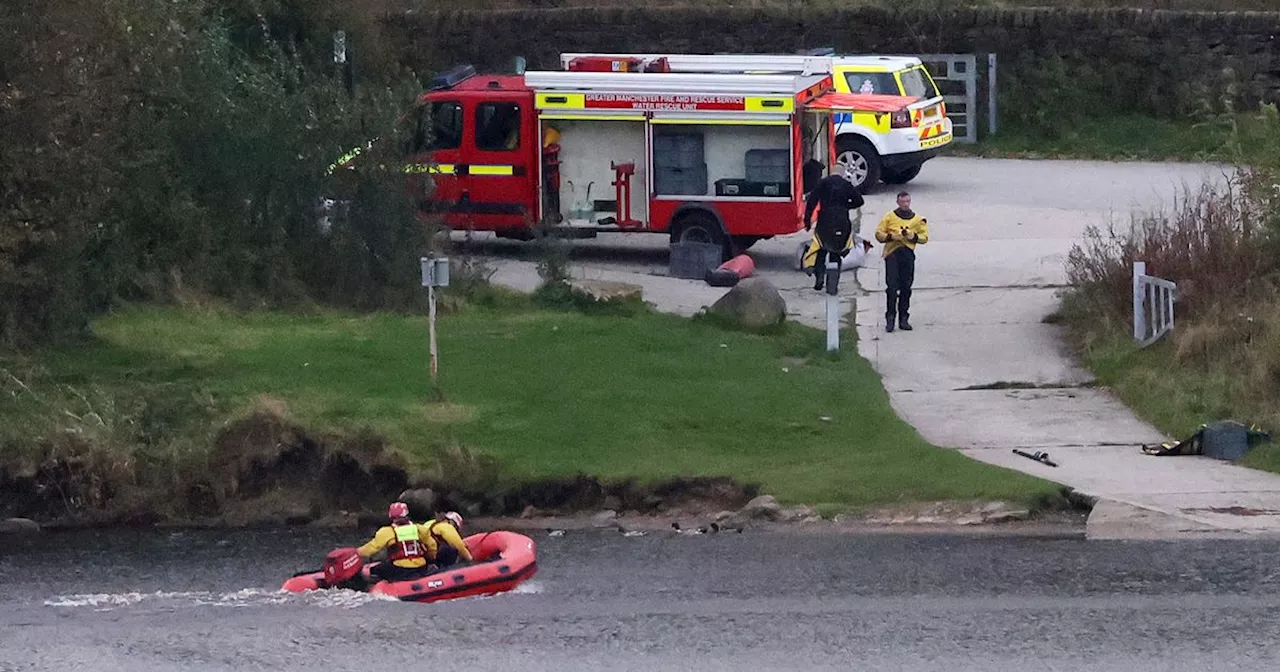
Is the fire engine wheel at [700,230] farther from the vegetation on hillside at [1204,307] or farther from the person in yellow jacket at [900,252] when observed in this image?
the vegetation on hillside at [1204,307]

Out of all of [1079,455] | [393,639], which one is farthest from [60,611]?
[1079,455]

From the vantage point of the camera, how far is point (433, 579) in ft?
40.7

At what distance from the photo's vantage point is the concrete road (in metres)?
13.7

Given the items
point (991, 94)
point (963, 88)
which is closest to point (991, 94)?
point (991, 94)

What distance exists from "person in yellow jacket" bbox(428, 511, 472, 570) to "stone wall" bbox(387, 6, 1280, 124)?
20.8 metres

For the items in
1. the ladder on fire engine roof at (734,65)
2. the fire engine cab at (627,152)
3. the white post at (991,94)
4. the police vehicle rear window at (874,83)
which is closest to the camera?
the fire engine cab at (627,152)

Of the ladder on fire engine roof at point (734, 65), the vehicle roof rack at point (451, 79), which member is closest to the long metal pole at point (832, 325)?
the ladder on fire engine roof at point (734, 65)

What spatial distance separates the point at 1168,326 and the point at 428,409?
22.7 ft

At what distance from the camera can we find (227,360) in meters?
16.9

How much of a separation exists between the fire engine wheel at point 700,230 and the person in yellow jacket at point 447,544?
9836mm

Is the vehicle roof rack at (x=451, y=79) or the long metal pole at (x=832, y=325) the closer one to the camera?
the long metal pole at (x=832, y=325)

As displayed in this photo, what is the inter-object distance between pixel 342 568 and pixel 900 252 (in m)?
8.38

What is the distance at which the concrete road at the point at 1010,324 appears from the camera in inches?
539

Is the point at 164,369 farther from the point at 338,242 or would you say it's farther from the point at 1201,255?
the point at 1201,255
